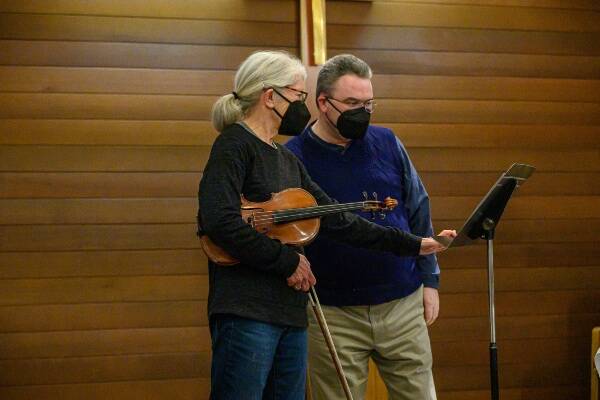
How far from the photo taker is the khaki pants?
274cm

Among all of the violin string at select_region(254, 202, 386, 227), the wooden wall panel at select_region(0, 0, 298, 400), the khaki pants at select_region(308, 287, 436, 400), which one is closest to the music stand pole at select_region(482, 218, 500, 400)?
the khaki pants at select_region(308, 287, 436, 400)

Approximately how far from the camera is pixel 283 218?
2.23 m

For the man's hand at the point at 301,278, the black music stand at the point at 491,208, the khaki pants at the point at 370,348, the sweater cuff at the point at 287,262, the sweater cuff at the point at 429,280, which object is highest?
the black music stand at the point at 491,208

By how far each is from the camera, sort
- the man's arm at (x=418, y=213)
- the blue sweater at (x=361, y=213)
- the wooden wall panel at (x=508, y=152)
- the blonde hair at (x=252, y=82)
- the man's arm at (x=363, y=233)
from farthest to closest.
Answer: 1. the wooden wall panel at (x=508, y=152)
2. the man's arm at (x=418, y=213)
3. the blue sweater at (x=361, y=213)
4. the man's arm at (x=363, y=233)
5. the blonde hair at (x=252, y=82)

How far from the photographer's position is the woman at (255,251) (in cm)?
212

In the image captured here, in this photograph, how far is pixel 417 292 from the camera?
2.86 m

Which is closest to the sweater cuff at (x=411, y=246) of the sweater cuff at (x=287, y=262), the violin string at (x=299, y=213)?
the violin string at (x=299, y=213)

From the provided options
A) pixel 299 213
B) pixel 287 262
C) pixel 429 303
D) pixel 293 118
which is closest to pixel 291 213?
pixel 299 213

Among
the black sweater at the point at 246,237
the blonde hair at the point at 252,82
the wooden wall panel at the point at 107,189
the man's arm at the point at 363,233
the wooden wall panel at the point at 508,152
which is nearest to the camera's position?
the black sweater at the point at 246,237

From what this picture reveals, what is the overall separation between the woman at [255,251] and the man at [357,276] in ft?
1.25

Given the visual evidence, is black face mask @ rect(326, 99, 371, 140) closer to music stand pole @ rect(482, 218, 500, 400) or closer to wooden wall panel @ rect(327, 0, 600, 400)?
music stand pole @ rect(482, 218, 500, 400)

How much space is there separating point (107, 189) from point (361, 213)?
1637 millimetres

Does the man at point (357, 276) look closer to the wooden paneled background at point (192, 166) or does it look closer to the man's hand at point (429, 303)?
the man's hand at point (429, 303)

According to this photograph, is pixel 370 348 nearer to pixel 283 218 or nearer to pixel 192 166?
pixel 283 218
